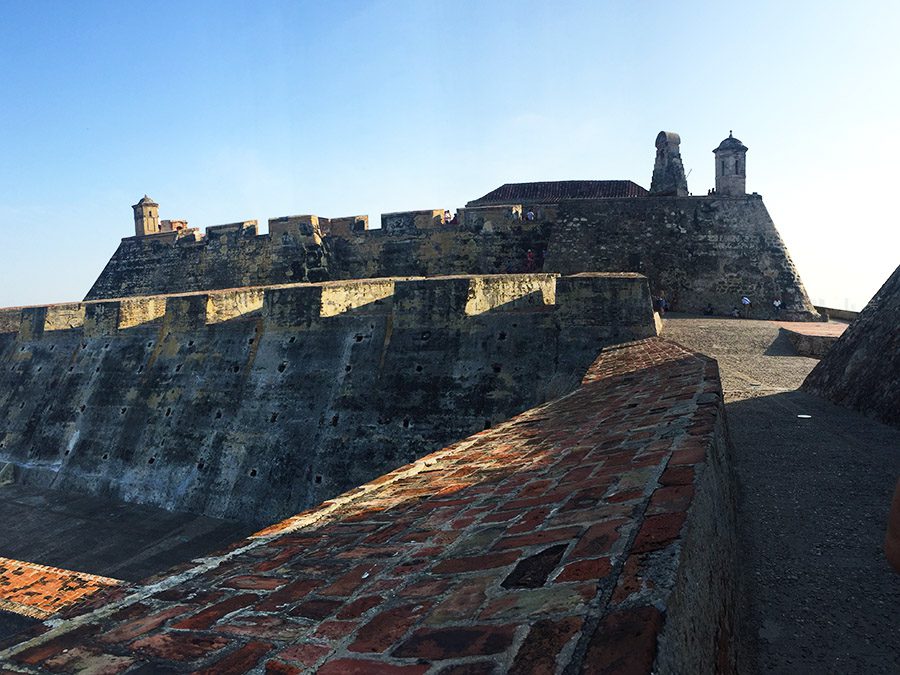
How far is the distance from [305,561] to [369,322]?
315 inches

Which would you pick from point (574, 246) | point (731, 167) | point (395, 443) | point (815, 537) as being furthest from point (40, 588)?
point (731, 167)

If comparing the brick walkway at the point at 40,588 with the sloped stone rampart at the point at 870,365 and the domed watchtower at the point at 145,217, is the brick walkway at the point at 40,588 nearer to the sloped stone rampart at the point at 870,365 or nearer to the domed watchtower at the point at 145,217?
the sloped stone rampart at the point at 870,365

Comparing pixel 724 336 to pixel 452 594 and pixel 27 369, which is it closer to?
pixel 452 594

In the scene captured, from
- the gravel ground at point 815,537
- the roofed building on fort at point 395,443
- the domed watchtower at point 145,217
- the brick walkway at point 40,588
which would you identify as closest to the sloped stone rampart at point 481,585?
the roofed building on fort at point 395,443

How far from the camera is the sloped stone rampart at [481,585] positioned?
114 centimetres

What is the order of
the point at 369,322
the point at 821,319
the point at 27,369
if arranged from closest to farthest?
the point at 369,322, the point at 27,369, the point at 821,319

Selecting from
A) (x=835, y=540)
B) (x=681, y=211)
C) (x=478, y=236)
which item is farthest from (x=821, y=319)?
(x=835, y=540)

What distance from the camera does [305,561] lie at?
2041 millimetres

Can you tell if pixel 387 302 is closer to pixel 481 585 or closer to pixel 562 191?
pixel 481 585

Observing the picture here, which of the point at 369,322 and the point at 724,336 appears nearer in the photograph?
the point at 369,322

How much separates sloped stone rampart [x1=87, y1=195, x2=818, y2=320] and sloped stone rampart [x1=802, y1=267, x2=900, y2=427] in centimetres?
804

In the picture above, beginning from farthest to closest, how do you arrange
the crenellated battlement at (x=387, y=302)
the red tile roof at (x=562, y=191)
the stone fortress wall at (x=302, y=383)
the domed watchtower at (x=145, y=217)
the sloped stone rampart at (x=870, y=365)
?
the red tile roof at (x=562, y=191)
the domed watchtower at (x=145, y=217)
the crenellated battlement at (x=387, y=302)
the stone fortress wall at (x=302, y=383)
the sloped stone rampart at (x=870, y=365)

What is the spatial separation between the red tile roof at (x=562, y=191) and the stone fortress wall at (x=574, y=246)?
25.5 ft

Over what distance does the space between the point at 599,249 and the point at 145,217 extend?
14489 millimetres
